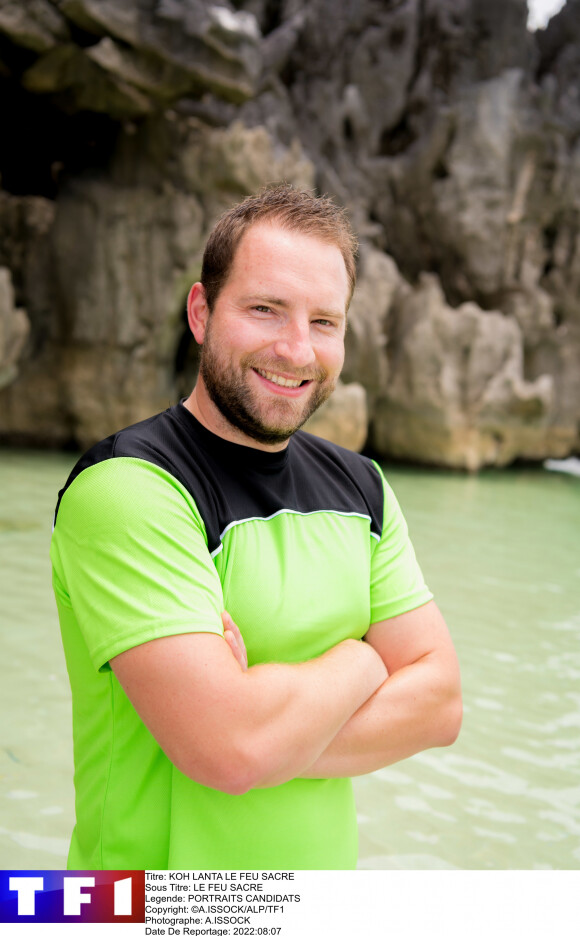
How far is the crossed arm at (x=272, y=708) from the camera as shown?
1.18m

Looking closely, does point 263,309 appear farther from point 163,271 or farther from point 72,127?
point 72,127

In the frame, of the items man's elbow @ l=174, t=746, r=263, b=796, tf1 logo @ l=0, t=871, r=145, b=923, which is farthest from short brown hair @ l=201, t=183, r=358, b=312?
tf1 logo @ l=0, t=871, r=145, b=923

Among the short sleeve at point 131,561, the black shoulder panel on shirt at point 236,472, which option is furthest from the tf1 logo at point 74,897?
the black shoulder panel on shirt at point 236,472

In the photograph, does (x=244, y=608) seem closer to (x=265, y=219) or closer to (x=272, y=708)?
(x=272, y=708)

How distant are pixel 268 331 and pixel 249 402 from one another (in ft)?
0.41

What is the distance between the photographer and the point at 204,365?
58.4 inches

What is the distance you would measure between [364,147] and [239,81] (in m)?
6.27

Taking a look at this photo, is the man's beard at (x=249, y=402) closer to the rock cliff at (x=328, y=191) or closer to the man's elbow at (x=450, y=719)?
the man's elbow at (x=450, y=719)

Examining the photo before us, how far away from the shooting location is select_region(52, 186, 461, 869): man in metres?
1.20

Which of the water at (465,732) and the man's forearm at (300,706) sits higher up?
the man's forearm at (300,706)

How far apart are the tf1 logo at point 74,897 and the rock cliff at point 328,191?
964 centimetres

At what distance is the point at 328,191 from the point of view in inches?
523

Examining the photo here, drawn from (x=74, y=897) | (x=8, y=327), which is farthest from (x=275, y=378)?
(x=8, y=327)

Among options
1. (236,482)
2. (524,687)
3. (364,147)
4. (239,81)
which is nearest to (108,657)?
(236,482)
